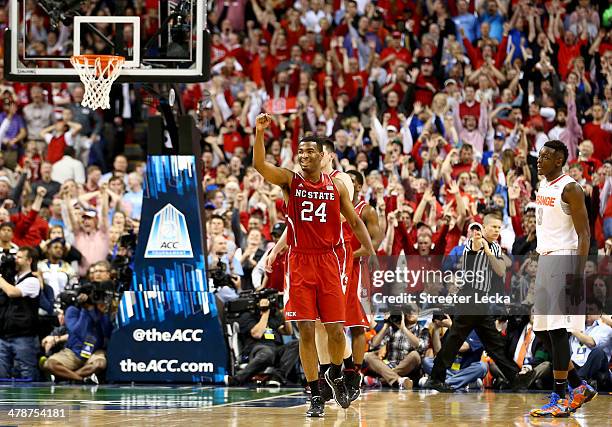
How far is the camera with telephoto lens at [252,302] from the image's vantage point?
1459cm

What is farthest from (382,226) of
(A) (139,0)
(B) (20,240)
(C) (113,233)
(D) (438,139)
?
(A) (139,0)

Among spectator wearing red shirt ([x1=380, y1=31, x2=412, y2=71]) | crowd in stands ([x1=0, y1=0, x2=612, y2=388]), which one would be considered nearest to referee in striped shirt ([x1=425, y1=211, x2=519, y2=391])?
crowd in stands ([x1=0, y1=0, x2=612, y2=388])

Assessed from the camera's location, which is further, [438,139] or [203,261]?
[438,139]

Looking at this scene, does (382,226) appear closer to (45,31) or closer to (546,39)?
(546,39)

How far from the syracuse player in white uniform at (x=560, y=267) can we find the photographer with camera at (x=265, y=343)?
489 cm

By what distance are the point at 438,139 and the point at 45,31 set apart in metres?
9.75

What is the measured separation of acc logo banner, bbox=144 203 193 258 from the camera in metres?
14.5

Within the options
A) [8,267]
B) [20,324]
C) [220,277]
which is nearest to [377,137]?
[220,277]

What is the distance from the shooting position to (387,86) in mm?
21016

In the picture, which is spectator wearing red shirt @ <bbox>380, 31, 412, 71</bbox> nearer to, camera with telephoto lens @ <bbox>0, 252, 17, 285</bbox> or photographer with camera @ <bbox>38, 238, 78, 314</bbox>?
photographer with camera @ <bbox>38, 238, 78, 314</bbox>

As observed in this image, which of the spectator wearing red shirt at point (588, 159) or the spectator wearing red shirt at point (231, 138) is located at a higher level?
the spectator wearing red shirt at point (231, 138)

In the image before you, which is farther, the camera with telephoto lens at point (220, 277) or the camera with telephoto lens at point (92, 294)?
the camera with telephoto lens at point (92, 294)

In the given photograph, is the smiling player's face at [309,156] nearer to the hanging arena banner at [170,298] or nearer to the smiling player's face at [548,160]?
the smiling player's face at [548,160]

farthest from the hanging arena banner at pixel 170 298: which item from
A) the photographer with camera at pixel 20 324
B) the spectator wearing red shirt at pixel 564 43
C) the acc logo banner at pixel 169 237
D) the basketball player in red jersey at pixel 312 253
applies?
the spectator wearing red shirt at pixel 564 43
